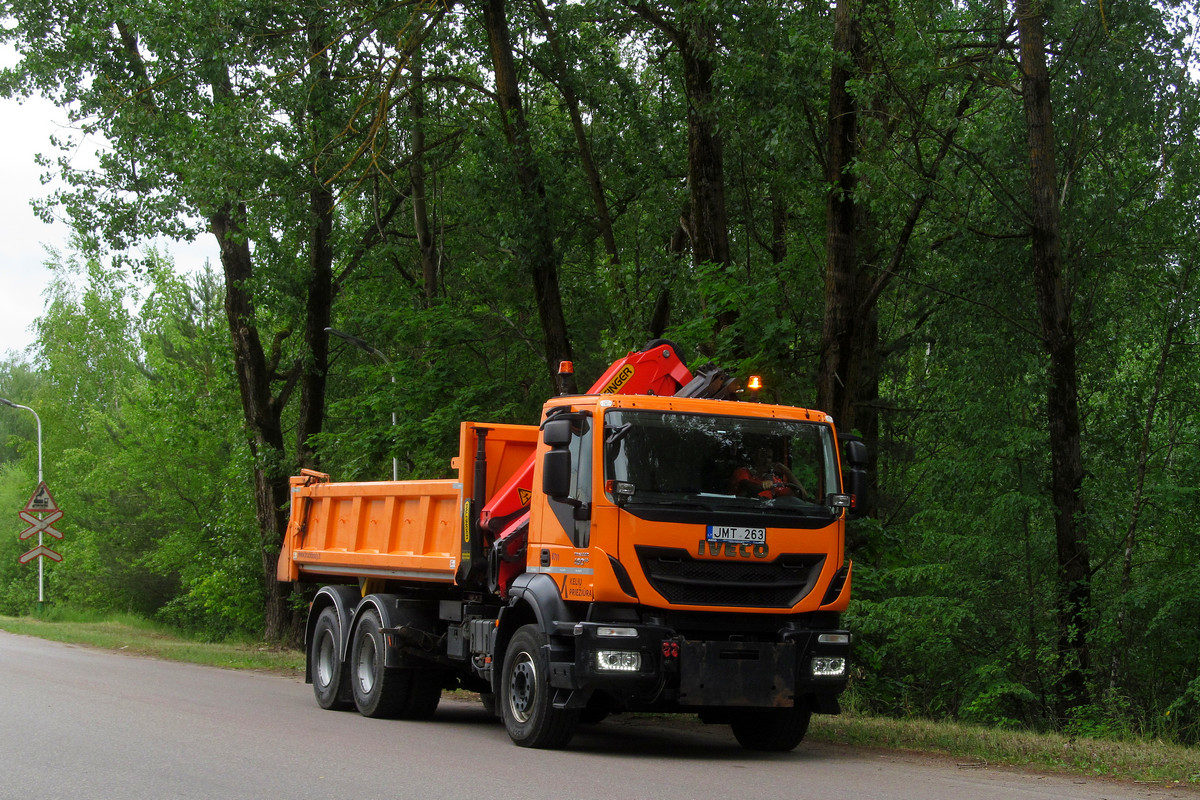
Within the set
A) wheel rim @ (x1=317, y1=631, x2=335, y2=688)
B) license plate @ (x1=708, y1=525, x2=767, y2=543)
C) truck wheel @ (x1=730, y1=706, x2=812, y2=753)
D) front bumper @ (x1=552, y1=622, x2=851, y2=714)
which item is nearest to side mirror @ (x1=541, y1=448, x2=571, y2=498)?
front bumper @ (x1=552, y1=622, x2=851, y2=714)

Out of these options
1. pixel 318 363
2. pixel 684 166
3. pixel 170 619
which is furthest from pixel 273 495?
pixel 170 619

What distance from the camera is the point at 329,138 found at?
65.5ft

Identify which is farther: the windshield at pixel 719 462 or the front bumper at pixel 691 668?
the windshield at pixel 719 462

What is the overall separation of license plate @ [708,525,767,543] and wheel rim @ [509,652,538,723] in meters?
1.86

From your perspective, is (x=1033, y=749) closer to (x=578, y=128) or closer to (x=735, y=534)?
(x=735, y=534)

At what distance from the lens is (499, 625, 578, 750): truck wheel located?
9734 mm

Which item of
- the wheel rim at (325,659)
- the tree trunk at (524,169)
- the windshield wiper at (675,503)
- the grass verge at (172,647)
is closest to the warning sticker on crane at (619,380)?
the windshield wiper at (675,503)

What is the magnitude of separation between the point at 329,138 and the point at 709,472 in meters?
12.5

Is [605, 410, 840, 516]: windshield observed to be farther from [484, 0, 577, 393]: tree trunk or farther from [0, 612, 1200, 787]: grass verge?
[484, 0, 577, 393]: tree trunk

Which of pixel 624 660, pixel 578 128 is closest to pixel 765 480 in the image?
pixel 624 660

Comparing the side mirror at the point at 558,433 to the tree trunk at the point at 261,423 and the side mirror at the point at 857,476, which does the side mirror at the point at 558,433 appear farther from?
the tree trunk at the point at 261,423

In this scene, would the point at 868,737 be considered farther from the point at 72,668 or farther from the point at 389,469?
the point at 389,469

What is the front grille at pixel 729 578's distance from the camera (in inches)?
366

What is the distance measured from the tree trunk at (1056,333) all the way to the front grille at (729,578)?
6307 mm
